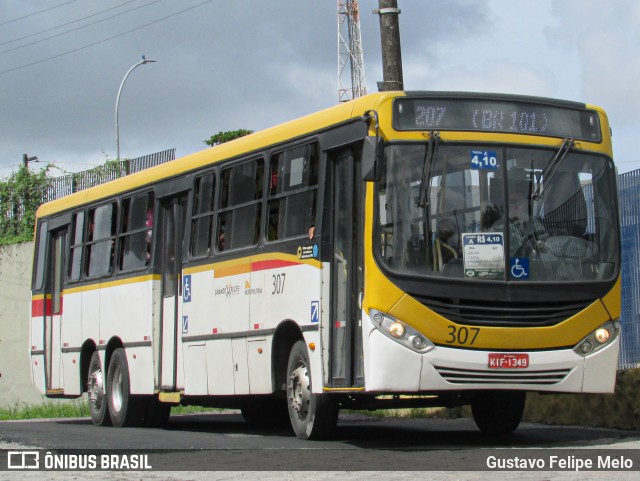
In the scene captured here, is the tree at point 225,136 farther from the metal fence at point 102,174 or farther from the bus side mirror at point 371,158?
the bus side mirror at point 371,158

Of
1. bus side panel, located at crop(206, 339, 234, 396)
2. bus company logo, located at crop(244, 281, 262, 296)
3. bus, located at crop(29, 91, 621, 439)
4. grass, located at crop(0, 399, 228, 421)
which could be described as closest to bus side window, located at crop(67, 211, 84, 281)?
grass, located at crop(0, 399, 228, 421)

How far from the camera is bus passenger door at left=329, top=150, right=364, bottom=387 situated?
13.2 meters

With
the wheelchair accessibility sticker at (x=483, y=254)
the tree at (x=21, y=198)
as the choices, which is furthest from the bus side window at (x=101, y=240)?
the tree at (x=21, y=198)

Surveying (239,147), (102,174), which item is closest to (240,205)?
(239,147)

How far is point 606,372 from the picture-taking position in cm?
1323

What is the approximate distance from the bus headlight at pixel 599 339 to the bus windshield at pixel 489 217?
474mm

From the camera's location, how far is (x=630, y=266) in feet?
54.2

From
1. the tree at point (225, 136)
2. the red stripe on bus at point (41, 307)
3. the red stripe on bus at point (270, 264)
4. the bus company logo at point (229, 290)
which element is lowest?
the bus company logo at point (229, 290)

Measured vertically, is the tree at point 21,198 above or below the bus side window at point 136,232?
above

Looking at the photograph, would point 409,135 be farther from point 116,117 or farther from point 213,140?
point 213,140

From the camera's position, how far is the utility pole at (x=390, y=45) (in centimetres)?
1845

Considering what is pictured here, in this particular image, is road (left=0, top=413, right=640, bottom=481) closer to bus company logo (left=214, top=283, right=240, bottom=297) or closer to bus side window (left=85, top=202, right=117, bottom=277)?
bus company logo (left=214, top=283, right=240, bottom=297)

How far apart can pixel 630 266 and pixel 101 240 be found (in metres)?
7.86

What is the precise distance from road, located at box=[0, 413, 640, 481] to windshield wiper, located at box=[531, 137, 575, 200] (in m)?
2.42
